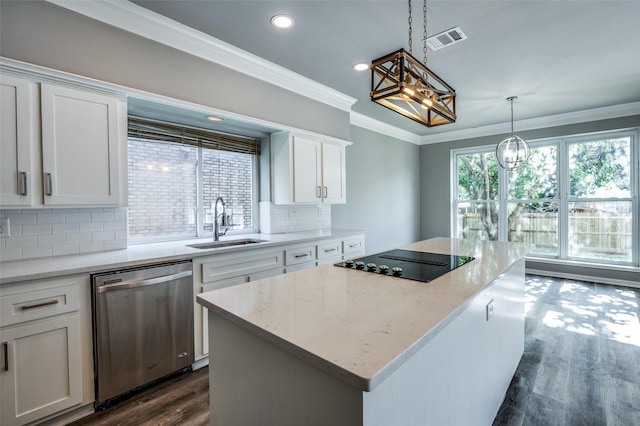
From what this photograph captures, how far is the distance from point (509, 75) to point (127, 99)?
3738 mm

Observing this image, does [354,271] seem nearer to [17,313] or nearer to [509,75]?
[17,313]

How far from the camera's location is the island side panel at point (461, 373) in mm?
862

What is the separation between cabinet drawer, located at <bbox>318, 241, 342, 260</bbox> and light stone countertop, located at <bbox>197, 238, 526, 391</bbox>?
4.94 ft

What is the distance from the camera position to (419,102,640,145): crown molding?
14.5 ft

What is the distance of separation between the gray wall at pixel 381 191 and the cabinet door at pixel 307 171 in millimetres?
836

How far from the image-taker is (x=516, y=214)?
5430 millimetres

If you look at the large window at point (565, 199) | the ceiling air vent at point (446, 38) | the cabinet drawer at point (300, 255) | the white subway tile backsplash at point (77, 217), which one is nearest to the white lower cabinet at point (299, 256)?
the cabinet drawer at point (300, 255)

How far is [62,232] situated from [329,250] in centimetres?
225

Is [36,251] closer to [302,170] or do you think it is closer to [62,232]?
[62,232]

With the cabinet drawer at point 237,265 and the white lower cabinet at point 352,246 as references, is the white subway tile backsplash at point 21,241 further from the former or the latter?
the white lower cabinet at point 352,246

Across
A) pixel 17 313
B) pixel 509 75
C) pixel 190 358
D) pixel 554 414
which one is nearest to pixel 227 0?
pixel 17 313

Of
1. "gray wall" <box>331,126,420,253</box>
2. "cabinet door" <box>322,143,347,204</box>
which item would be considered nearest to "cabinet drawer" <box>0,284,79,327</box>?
"cabinet door" <box>322,143,347,204</box>

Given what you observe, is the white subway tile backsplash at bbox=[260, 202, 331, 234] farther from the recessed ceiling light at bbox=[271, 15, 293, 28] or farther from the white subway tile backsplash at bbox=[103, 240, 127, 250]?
the recessed ceiling light at bbox=[271, 15, 293, 28]

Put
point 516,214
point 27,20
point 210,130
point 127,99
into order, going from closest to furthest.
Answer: point 27,20, point 127,99, point 210,130, point 516,214
